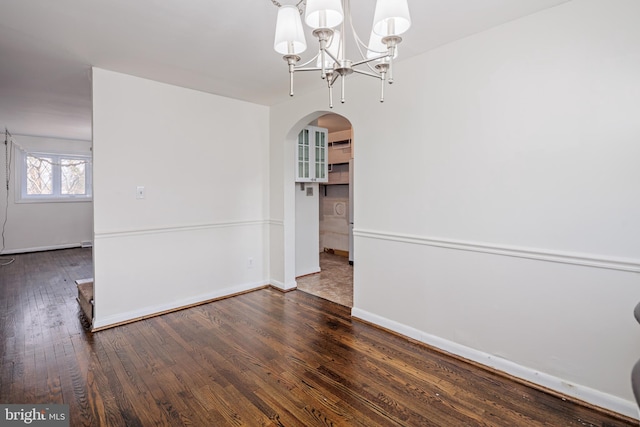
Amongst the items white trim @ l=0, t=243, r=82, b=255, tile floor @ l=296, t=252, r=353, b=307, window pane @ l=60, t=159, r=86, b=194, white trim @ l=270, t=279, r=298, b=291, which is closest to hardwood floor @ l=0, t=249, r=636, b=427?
tile floor @ l=296, t=252, r=353, b=307

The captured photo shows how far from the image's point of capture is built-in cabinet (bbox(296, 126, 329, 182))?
4363mm

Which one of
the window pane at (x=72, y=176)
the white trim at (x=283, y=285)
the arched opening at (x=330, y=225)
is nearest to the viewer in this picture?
the white trim at (x=283, y=285)

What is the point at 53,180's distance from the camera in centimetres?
657

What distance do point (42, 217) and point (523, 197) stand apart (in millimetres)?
8201

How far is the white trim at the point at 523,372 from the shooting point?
70.3 inches

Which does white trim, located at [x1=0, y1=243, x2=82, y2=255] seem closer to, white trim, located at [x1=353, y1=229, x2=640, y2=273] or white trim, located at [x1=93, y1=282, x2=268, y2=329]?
white trim, located at [x1=93, y1=282, x2=268, y2=329]

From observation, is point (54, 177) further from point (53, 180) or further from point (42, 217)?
point (42, 217)

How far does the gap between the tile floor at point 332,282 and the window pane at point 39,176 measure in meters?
5.86

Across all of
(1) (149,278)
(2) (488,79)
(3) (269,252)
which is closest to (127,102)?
(1) (149,278)

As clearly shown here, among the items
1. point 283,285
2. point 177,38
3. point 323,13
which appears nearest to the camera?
point 323,13

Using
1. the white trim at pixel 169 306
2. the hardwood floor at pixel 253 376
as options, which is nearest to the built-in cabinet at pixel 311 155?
the white trim at pixel 169 306

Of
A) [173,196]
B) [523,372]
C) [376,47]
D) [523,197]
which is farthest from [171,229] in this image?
[523,372]

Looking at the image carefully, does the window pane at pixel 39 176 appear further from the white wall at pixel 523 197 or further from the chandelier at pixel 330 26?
the chandelier at pixel 330 26

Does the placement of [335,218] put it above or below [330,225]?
above
